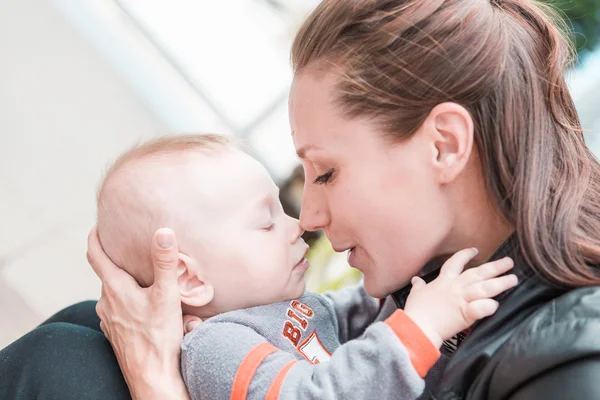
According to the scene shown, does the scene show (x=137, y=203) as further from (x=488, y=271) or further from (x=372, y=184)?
(x=488, y=271)

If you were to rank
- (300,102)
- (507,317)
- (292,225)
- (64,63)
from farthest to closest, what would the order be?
(64,63) → (292,225) → (300,102) → (507,317)

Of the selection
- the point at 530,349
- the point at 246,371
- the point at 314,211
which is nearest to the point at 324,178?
the point at 314,211

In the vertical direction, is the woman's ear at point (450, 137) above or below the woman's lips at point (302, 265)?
above

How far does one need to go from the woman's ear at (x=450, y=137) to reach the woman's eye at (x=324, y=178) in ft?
0.72

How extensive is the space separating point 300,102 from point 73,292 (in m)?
1.90

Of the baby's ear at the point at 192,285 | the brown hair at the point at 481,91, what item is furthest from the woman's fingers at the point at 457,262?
the baby's ear at the point at 192,285

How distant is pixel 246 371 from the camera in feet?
4.10

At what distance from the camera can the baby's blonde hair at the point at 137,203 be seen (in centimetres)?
145

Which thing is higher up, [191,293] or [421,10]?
[421,10]

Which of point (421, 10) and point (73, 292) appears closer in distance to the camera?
point (421, 10)

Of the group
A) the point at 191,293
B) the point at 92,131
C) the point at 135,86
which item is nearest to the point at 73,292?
the point at 92,131

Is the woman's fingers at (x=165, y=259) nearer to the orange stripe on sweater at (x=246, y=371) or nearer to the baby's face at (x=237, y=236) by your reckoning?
the baby's face at (x=237, y=236)

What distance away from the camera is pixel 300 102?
4.66 feet

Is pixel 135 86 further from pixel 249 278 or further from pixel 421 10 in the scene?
pixel 421 10
